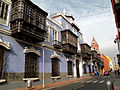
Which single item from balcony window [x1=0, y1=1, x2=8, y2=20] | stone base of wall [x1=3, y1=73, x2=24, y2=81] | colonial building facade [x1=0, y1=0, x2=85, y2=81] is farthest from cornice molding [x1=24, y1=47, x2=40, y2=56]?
balcony window [x1=0, y1=1, x2=8, y2=20]

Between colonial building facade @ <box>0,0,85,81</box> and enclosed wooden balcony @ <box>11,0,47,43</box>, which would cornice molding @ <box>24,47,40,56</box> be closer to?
colonial building facade @ <box>0,0,85,81</box>

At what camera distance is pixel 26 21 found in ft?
39.7

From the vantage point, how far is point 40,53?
50.5 feet

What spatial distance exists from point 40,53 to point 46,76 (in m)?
3.37

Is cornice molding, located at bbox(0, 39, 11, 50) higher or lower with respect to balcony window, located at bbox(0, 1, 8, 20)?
lower

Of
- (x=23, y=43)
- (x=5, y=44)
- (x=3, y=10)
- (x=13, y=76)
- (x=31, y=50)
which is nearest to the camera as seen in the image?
(x=5, y=44)

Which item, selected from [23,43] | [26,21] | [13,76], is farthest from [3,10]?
[13,76]

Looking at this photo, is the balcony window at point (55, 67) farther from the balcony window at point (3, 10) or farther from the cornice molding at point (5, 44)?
the balcony window at point (3, 10)

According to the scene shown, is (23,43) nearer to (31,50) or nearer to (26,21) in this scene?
(31,50)

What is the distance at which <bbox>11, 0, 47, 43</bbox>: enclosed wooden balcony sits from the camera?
38.2ft

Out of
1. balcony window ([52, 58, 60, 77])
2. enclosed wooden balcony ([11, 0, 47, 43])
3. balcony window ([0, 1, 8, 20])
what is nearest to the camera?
balcony window ([0, 1, 8, 20])

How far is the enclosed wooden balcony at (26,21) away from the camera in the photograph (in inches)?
458

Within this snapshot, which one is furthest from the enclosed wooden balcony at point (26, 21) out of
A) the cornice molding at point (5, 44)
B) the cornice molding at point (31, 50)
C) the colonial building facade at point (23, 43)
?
the cornice molding at point (5, 44)

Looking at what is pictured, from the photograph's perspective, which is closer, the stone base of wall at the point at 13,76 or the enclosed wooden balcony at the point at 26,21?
the stone base of wall at the point at 13,76
